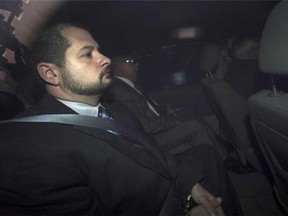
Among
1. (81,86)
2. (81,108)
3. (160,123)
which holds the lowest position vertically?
(160,123)

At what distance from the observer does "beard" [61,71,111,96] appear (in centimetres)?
149

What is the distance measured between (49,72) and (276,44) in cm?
103

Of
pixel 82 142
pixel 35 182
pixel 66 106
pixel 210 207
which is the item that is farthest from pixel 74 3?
pixel 210 207

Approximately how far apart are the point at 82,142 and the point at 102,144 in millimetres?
87

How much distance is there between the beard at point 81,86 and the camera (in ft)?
4.90

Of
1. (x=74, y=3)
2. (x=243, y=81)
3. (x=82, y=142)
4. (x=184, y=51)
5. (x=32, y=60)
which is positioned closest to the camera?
(x=82, y=142)

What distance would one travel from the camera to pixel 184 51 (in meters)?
3.49

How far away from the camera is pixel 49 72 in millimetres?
1526

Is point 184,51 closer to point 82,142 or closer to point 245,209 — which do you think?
point 245,209

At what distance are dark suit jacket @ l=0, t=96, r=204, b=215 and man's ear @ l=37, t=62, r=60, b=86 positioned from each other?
0.30 feet

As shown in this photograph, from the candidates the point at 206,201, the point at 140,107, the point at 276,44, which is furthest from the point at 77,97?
the point at 140,107

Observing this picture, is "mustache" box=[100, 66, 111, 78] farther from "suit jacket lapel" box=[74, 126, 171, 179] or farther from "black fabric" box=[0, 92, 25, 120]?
"black fabric" box=[0, 92, 25, 120]

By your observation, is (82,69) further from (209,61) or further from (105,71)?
(209,61)

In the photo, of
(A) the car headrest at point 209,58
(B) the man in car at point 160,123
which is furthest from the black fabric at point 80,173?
(A) the car headrest at point 209,58
